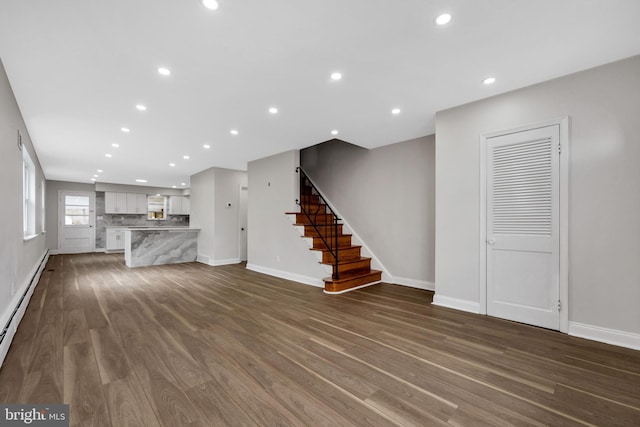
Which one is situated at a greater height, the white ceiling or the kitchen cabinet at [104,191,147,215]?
Answer: the white ceiling

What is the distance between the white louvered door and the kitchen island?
24.8 ft

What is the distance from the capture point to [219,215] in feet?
24.6

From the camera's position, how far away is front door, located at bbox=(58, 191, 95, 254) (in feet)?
32.6

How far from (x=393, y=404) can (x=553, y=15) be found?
2.99 metres

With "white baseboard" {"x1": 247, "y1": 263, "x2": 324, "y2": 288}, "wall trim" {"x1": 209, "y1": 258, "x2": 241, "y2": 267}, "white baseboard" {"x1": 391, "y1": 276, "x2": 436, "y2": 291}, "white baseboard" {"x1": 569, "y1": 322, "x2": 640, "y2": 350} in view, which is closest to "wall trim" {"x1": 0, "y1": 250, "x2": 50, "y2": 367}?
"wall trim" {"x1": 209, "y1": 258, "x2": 241, "y2": 267}

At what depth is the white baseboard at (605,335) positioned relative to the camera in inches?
98.0

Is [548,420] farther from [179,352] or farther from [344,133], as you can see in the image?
[344,133]

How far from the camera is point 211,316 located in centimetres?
338

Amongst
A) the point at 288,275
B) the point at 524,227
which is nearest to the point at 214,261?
the point at 288,275

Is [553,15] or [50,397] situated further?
[553,15]

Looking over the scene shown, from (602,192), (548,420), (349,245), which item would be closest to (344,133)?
(349,245)

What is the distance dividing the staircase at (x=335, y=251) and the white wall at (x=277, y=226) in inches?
8.9

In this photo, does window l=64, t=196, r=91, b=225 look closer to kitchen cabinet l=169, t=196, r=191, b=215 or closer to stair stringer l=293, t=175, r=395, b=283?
kitchen cabinet l=169, t=196, r=191, b=215

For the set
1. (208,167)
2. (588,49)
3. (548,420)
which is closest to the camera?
(548,420)
